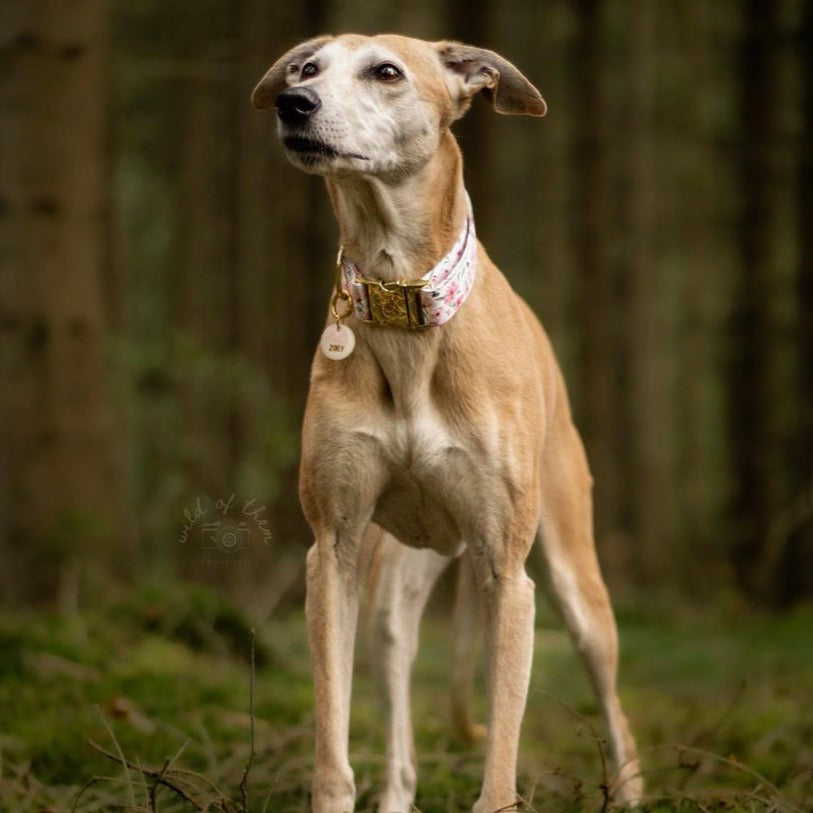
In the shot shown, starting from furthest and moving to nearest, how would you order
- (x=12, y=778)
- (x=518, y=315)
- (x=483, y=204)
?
1. (x=483, y=204)
2. (x=12, y=778)
3. (x=518, y=315)

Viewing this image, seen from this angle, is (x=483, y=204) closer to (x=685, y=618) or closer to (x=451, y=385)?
(x=685, y=618)

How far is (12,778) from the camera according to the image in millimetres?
5496

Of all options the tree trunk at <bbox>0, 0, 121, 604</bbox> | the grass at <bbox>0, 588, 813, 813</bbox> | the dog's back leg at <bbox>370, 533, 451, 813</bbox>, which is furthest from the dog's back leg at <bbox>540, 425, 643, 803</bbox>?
the tree trunk at <bbox>0, 0, 121, 604</bbox>

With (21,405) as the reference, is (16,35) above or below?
above

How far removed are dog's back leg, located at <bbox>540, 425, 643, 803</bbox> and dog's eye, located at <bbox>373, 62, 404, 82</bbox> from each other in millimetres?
1653

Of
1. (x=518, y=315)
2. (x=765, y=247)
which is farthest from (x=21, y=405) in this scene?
(x=765, y=247)

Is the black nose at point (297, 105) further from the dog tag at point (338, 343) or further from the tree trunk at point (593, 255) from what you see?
the tree trunk at point (593, 255)

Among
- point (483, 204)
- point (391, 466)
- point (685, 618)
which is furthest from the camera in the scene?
point (483, 204)

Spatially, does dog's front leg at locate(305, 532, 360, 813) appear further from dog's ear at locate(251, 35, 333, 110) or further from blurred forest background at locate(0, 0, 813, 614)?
dog's ear at locate(251, 35, 333, 110)

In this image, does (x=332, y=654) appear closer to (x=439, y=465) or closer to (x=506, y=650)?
(x=506, y=650)

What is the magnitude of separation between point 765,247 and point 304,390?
5.97 meters

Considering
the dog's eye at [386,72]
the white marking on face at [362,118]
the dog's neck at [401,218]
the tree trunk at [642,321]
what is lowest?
the tree trunk at [642,321]

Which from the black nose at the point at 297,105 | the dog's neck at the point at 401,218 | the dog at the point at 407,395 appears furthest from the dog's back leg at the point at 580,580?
the black nose at the point at 297,105

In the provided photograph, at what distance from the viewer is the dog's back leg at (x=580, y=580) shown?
5562mm
